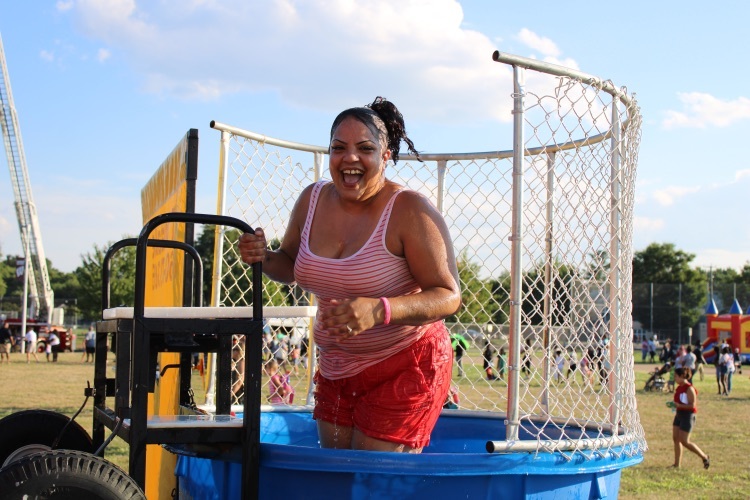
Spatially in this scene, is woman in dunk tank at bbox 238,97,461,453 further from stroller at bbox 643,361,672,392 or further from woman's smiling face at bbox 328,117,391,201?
stroller at bbox 643,361,672,392

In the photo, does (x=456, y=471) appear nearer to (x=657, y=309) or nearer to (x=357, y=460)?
(x=357, y=460)

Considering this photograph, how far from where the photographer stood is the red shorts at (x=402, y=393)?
115 inches

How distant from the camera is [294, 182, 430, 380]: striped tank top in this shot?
2.84m

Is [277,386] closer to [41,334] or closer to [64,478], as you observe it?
[64,478]

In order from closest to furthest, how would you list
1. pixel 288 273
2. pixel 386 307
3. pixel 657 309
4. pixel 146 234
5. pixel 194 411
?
pixel 386 307
pixel 146 234
pixel 288 273
pixel 194 411
pixel 657 309

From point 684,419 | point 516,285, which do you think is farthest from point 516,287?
point 684,419

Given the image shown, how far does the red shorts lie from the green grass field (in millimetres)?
6309

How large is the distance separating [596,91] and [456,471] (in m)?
1.75

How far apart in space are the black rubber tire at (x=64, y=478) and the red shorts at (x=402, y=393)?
92 cm

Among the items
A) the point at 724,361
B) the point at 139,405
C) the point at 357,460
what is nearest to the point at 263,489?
the point at 357,460

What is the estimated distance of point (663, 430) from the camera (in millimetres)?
14797

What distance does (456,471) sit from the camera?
274 centimetres

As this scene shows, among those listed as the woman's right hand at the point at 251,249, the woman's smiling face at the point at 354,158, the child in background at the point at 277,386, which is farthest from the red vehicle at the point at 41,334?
the woman's smiling face at the point at 354,158

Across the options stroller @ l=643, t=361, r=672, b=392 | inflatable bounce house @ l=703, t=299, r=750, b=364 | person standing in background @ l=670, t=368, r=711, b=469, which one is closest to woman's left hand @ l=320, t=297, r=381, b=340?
person standing in background @ l=670, t=368, r=711, b=469
